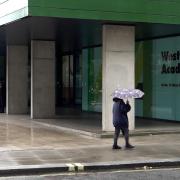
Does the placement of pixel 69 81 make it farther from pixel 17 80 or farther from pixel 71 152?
pixel 71 152

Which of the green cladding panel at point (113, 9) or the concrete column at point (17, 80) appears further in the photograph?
the concrete column at point (17, 80)

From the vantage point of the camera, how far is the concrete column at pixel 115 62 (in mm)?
18031

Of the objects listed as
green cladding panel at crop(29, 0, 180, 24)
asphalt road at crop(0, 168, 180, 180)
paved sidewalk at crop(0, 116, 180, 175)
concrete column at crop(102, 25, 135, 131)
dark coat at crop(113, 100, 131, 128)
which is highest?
green cladding panel at crop(29, 0, 180, 24)

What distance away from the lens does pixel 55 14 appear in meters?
16.1

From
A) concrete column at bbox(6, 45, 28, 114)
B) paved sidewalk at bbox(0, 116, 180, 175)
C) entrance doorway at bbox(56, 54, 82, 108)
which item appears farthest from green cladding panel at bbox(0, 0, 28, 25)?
entrance doorway at bbox(56, 54, 82, 108)

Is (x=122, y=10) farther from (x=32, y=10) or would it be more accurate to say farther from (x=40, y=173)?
(x=40, y=173)

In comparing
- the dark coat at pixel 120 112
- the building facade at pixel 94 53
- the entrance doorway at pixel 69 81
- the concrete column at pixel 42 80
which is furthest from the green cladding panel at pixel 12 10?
the entrance doorway at pixel 69 81

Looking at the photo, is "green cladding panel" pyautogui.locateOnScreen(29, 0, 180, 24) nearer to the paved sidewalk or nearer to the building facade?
the building facade

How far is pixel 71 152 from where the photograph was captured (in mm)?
14008

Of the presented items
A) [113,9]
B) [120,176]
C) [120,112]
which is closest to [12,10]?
[113,9]

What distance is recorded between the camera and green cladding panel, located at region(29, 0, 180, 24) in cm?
1608

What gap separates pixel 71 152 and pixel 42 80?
442 inches

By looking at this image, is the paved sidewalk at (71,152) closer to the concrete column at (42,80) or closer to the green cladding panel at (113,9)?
the green cladding panel at (113,9)

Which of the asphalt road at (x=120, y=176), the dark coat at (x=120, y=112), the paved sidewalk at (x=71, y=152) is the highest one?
the dark coat at (x=120, y=112)
